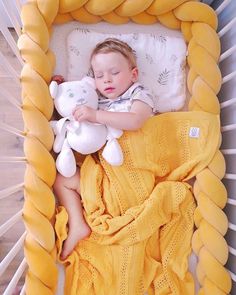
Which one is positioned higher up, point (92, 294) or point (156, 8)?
point (156, 8)

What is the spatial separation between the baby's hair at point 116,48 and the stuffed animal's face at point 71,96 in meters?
0.10

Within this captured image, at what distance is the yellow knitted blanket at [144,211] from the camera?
3.14 feet

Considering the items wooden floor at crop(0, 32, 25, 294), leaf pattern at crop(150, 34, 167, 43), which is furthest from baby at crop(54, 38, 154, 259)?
wooden floor at crop(0, 32, 25, 294)

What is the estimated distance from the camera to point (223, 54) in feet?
3.64

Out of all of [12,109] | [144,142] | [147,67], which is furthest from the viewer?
[12,109]

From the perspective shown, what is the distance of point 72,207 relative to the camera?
1.00 m

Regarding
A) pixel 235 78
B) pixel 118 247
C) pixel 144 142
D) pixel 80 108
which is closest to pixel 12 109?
pixel 80 108

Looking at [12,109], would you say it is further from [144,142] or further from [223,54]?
[223,54]

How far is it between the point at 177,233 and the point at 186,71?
0.48 meters

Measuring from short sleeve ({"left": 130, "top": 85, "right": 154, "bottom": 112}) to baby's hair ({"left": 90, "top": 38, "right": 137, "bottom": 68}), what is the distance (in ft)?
0.25

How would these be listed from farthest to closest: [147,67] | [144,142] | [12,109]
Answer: [12,109] → [147,67] → [144,142]

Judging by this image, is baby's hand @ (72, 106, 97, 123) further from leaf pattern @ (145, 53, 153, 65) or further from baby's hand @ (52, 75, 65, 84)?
leaf pattern @ (145, 53, 153, 65)

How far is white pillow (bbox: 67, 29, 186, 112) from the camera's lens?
1136 millimetres

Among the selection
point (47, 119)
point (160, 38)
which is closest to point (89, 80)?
point (47, 119)
